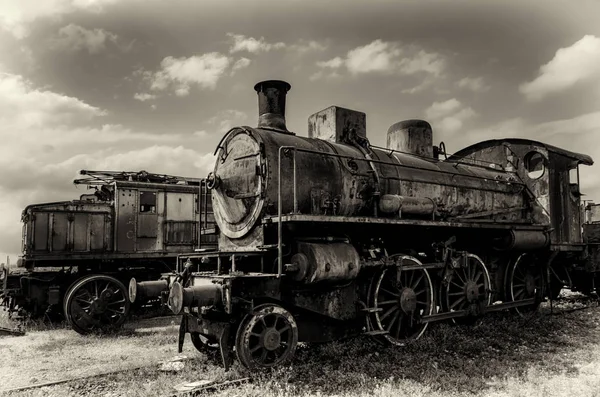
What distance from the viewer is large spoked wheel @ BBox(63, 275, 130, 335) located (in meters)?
9.42

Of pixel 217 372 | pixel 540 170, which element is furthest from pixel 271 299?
pixel 540 170

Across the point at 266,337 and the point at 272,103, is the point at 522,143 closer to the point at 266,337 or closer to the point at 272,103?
the point at 272,103

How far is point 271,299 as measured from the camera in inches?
249

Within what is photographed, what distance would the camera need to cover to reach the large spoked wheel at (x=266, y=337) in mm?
5617

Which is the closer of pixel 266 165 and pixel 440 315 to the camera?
pixel 266 165

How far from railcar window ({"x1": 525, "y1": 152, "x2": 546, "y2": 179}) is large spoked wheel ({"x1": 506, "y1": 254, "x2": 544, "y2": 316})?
1.82 metres

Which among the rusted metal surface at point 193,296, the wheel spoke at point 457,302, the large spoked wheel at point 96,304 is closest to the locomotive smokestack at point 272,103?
the rusted metal surface at point 193,296

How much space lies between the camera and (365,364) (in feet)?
20.5

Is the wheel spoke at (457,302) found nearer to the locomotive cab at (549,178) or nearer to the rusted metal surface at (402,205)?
the rusted metal surface at (402,205)

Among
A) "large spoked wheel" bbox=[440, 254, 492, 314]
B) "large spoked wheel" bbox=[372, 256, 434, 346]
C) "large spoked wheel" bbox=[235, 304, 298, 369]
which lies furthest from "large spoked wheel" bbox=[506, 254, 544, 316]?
"large spoked wheel" bbox=[235, 304, 298, 369]

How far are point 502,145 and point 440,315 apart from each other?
511 centimetres

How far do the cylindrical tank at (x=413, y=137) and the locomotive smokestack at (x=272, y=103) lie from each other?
2.99m

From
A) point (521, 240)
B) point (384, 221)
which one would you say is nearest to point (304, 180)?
point (384, 221)

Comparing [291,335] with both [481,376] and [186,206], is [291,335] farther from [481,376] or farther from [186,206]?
[186,206]
